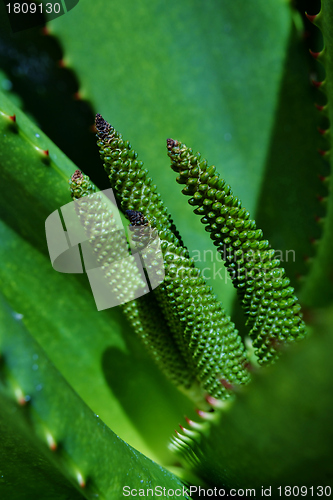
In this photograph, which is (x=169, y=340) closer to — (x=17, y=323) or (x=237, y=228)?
(x=237, y=228)

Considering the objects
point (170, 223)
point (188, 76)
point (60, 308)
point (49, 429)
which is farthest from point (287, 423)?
point (188, 76)

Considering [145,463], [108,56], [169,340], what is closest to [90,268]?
[169,340]

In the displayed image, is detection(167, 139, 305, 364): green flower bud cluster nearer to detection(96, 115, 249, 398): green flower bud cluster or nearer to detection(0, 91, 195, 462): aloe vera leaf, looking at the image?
detection(96, 115, 249, 398): green flower bud cluster

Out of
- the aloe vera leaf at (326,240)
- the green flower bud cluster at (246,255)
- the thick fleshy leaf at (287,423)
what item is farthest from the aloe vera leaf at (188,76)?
the thick fleshy leaf at (287,423)

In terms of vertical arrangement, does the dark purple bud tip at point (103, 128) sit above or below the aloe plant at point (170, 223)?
above

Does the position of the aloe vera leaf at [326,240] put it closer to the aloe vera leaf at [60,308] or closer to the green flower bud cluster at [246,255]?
the green flower bud cluster at [246,255]

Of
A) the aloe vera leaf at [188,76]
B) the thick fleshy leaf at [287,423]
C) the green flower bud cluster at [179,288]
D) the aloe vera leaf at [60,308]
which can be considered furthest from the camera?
the aloe vera leaf at [188,76]

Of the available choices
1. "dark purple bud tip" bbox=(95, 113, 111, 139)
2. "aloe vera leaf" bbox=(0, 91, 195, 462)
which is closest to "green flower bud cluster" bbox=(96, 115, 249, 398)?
"dark purple bud tip" bbox=(95, 113, 111, 139)

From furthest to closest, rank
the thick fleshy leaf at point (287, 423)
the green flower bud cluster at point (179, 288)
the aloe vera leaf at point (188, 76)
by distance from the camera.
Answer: the aloe vera leaf at point (188, 76), the green flower bud cluster at point (179, 288), the thick fleshy leaf at point (287, 423)

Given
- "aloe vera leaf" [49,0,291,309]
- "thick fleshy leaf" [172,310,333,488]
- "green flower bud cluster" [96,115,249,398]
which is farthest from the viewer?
"aloe vera leaf" [49,0,291,309]
